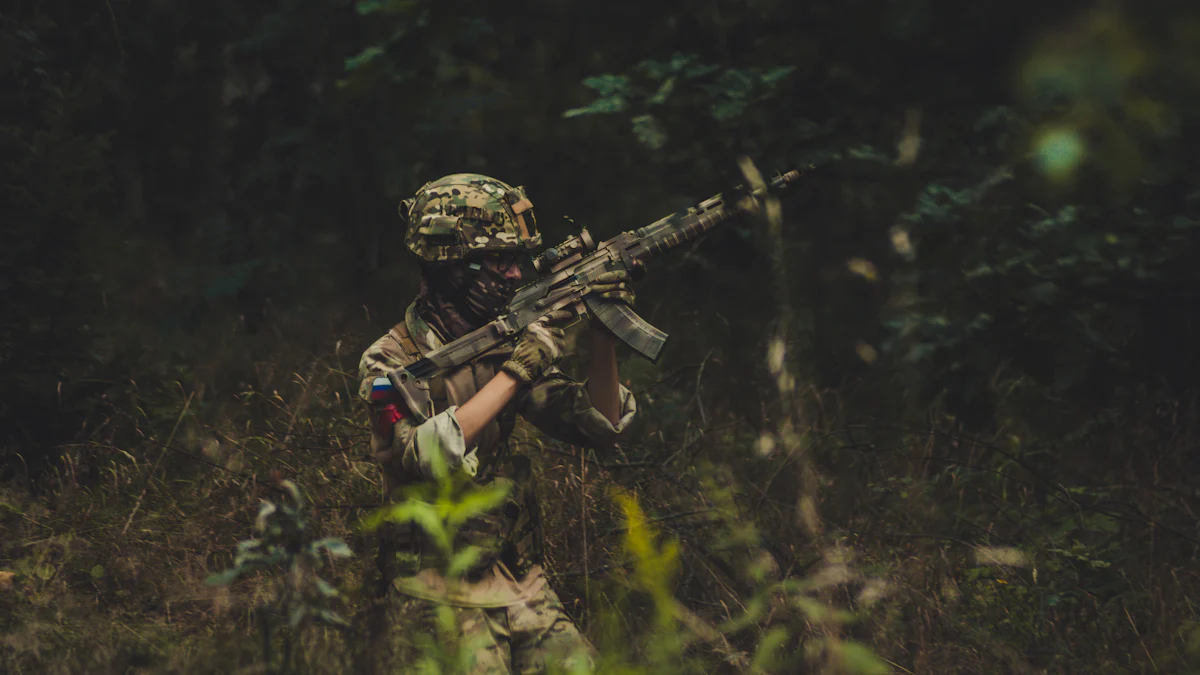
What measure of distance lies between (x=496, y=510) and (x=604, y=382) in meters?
0.53

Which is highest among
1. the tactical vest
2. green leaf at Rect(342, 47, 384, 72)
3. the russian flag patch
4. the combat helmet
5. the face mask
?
the combat helmet

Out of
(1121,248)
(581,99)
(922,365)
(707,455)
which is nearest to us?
(1121,248)

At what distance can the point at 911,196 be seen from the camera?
7.23 m

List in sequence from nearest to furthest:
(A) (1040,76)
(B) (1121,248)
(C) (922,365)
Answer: (A) (1040,76) → (B) (1121,248) → (C) (922,365)

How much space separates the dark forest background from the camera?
14.1ft

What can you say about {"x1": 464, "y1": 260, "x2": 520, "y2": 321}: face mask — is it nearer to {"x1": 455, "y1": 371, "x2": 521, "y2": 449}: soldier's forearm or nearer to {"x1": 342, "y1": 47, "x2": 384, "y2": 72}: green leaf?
{"x1": 455, "y1": 371, "x2": 521, "y2": 449}: soldier's forearm

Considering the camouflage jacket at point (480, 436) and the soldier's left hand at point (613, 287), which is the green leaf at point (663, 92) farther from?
the camouflage jacket at point (480, 436)

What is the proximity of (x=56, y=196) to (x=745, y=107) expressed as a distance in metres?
3.48

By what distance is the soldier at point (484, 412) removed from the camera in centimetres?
325

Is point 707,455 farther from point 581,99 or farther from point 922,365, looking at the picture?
point 581,99

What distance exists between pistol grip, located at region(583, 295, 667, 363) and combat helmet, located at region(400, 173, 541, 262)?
29 cm

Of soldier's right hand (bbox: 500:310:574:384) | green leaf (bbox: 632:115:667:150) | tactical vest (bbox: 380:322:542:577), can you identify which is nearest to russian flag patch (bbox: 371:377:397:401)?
tactical vest (bbox: 380:322:542:577)

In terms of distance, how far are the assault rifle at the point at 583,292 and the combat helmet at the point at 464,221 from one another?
0.54 ft

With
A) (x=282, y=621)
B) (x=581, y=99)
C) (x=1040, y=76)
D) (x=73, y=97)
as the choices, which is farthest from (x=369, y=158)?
Answer: (x=1040, y=76)
